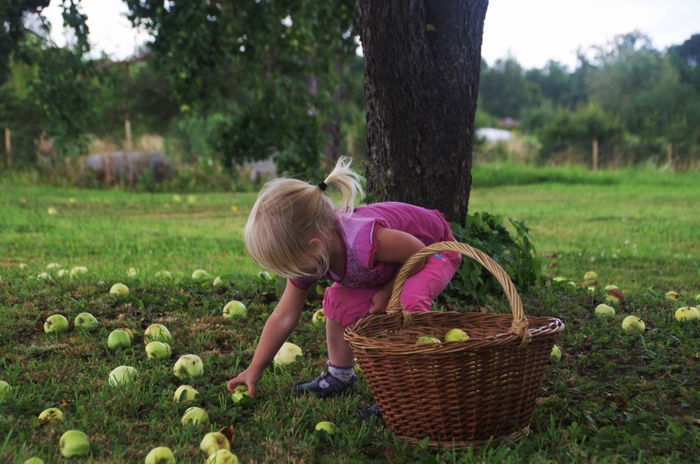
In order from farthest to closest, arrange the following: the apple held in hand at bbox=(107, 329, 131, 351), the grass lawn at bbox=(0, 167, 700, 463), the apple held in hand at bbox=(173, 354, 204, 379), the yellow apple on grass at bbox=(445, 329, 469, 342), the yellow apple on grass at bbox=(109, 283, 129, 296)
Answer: the yellow apple on grass at bbox=(109, 283, 129, 296), the apple held in hand at bbox=(107, 329, 131, 351), the apple held in hand at bbox=(173, 354, 204, 379), the yellow apple on grass at bbox=(445, 329, 469, 342), the grass lawn at bbox=(0, 167, 700, 463)

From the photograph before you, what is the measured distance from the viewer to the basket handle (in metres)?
2.19

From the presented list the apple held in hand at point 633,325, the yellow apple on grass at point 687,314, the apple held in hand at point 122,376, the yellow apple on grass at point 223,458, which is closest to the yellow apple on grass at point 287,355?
the apple held in hand at point 122,376

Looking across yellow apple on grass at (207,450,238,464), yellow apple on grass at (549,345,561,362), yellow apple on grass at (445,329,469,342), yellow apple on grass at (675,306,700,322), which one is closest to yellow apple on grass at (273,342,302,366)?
yellow apple on grass at (445,329,469,342)

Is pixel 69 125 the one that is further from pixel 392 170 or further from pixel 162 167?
pixel 162 167

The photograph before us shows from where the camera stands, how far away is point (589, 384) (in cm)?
291

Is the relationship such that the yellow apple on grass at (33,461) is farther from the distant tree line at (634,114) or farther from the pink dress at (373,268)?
the distant tree line at (634,114)

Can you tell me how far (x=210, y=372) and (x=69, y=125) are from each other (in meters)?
6.82

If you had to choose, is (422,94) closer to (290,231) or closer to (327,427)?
(290,231)

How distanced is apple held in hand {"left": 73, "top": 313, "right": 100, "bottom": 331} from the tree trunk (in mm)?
1838

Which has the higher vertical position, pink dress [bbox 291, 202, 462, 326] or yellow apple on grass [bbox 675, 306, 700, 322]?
pink dress [bbox 291, 202, 462, 326]

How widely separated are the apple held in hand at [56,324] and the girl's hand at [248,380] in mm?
1425

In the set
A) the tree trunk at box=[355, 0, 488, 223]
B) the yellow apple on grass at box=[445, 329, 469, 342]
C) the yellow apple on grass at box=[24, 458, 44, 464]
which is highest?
the tree trunk at box=[355, 0, 488, 223]

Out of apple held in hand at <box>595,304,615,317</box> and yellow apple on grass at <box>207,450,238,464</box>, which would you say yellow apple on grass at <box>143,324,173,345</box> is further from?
apple held in hand at <box>595,304,615,317</box>

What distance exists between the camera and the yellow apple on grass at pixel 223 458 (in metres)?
2.10
